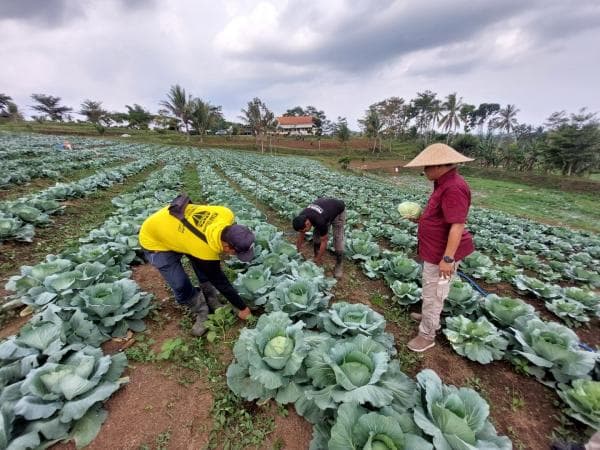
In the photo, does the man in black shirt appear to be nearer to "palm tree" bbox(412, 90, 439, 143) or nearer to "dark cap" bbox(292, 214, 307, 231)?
"dark cap" bbox(292, 214, 307, 231)

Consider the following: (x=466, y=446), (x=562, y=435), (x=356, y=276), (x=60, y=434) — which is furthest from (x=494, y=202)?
(x=60, y=434)

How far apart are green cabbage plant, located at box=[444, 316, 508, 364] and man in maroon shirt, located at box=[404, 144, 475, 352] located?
0.28 meters

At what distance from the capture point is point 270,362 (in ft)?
6.50

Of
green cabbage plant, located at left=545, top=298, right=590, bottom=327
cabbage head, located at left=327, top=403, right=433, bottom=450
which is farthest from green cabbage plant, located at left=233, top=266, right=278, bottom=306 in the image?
green cabbage plant, located at left=545, top=298, right=590, bottom=327

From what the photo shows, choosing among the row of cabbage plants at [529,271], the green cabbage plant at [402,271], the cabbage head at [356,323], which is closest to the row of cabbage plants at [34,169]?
the row of cabbage plants at [529,271]

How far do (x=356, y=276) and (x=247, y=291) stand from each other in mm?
2143

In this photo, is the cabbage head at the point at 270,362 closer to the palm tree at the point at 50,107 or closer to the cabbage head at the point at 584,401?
the cabbage head at the point at 584,401

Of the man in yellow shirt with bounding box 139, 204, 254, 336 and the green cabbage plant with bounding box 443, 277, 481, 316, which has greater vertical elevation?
the man in yellow shirt with bounding box 139, 204, 254, 336

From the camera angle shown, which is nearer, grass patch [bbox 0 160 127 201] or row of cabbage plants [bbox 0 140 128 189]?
grass patch [bbox 0 160 127 201]

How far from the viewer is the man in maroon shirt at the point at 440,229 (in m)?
2.32

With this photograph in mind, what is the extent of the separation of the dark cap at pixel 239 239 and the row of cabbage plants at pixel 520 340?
7.63ft

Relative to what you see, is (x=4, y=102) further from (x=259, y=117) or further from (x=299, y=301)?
(x=299, y=301)

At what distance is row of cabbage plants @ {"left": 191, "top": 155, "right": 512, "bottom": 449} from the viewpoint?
154 cm

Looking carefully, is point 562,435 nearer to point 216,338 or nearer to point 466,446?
point 466,446
